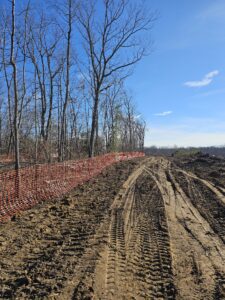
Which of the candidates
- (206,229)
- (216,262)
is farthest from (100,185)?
(216,262)

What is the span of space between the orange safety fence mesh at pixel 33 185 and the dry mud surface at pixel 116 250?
0.59 metres

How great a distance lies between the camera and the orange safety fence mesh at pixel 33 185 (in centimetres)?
959

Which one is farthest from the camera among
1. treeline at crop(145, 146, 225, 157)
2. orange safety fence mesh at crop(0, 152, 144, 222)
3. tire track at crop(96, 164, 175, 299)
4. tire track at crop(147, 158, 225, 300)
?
treeline at crop(145, 146, 225, 157)

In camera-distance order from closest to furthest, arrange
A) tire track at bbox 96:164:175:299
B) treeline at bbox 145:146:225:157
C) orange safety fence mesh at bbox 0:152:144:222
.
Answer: tire track at bbox 96:164:175:299 < orange safety fence mesh at bbox 0:152:144:222 < treeline at bbox 145:146:225:157

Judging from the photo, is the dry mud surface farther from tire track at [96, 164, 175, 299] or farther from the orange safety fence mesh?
the orange safety fence mesh

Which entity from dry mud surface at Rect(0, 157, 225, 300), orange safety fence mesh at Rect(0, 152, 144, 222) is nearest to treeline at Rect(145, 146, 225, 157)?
orange safety fence mesh at Rect(0, 152, 144, 222)

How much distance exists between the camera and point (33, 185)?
11.4 meters

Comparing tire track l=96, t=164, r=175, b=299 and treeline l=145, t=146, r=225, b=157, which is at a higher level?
treeline l=145, t=146, r=225, b=157

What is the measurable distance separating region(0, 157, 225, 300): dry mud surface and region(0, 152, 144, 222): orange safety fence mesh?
586mm

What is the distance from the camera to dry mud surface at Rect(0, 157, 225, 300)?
4.59m

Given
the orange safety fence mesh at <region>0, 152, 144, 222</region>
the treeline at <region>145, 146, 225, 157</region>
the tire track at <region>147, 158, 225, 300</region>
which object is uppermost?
the treeline at <region>145, 146, 225, 157</region>

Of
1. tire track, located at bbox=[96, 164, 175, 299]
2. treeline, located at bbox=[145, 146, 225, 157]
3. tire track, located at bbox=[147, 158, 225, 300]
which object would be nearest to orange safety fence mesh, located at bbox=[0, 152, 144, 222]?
tire track, located at bbox=[96, 164, 175, 299]

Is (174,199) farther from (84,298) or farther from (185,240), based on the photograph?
(84,298)

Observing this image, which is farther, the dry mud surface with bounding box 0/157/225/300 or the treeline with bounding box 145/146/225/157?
the treeline with bounding box 145/146/225/157
